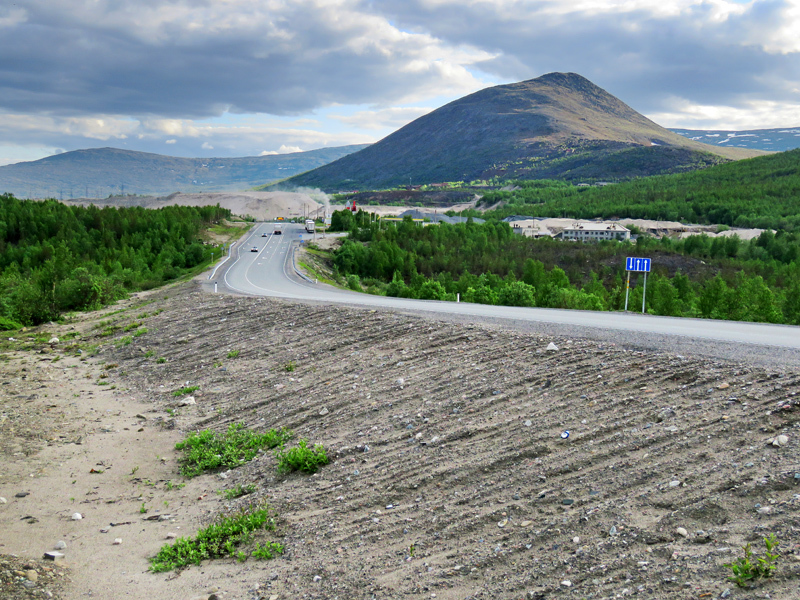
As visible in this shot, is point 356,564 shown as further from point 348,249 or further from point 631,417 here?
point 348,249

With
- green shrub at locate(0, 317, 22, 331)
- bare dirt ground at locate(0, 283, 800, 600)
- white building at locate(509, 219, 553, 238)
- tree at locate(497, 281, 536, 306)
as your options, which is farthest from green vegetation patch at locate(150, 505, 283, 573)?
white building at locate(509, 219, 553, 238)

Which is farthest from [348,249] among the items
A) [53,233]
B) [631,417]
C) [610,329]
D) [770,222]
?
[770,222]

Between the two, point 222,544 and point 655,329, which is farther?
point 655,329

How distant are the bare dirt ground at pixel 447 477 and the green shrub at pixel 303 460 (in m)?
0.19

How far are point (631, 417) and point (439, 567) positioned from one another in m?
4.43

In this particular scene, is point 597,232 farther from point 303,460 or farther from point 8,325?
point 303,460

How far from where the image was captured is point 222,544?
28.7 ft

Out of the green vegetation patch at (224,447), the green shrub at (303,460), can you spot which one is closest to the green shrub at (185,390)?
the green vegetation patch at (224,447)

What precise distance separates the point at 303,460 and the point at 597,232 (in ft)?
449

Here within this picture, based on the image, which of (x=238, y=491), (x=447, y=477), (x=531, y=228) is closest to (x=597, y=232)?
(x=531, y=228)

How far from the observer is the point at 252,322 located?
22.1m

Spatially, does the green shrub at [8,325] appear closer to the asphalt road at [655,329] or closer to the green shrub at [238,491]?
the asphalt road at [655,329]

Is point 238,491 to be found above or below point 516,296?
below

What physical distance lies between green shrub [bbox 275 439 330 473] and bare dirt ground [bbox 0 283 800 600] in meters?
0.19
